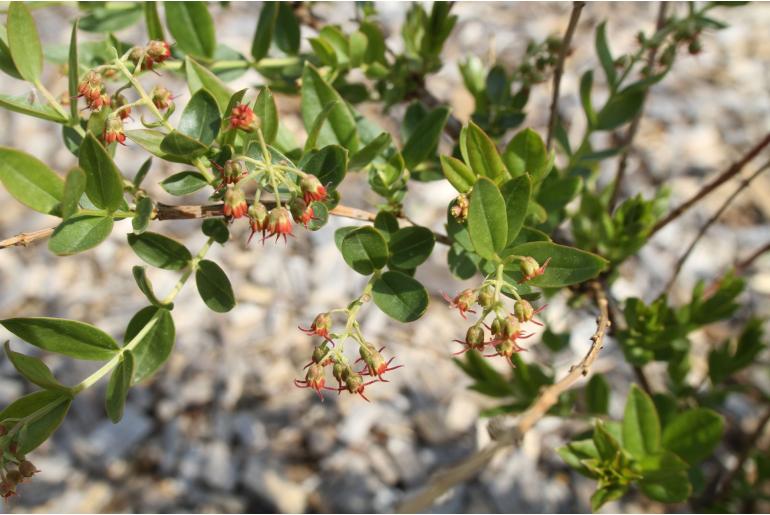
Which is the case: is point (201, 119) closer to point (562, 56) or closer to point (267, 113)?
point (267, 113)

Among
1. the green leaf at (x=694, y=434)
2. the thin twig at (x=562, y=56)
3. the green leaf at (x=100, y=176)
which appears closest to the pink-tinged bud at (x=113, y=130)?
the green leaf at (x=100, y=176)

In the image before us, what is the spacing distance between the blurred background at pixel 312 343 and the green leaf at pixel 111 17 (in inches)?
29.0

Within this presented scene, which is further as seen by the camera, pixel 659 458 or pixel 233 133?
pixel 659 458

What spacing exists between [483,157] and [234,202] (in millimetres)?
317

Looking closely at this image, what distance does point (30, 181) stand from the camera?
34.5 inches

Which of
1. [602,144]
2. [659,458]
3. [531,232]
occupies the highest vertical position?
[531,232]

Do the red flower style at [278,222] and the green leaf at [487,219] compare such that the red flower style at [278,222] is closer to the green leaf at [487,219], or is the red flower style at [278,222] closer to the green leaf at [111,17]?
the green leaf at [487,219]

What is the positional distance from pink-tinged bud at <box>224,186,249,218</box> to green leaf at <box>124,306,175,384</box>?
0.22 metres

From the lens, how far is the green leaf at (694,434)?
1.25 m

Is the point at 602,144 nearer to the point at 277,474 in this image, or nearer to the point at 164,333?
the point at 277,474

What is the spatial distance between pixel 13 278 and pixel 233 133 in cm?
183

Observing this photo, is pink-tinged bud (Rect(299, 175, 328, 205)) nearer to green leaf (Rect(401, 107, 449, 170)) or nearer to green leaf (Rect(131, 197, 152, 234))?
green leaf (Rect(131, 197, 152, 234))

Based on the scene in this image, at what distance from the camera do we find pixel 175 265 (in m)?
1.01

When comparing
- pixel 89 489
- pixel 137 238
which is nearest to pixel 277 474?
pixel 89 489
